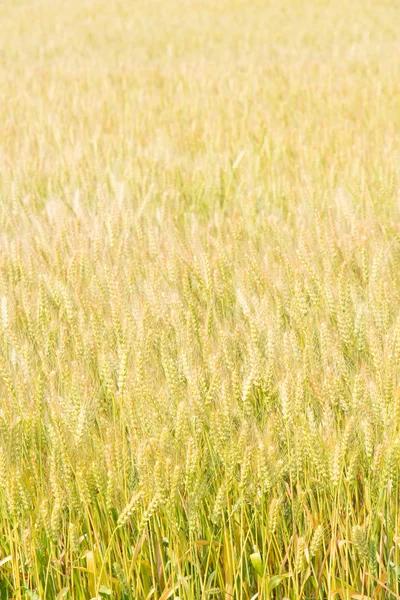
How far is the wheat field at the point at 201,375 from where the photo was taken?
44.3 inches

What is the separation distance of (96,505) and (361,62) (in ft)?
17.2

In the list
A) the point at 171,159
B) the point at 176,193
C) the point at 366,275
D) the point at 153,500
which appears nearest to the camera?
the point at 153,500

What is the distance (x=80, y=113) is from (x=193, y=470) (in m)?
3.40

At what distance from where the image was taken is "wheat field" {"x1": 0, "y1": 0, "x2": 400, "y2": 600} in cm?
112

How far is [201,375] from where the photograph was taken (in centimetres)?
129

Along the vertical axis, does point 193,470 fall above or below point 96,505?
above

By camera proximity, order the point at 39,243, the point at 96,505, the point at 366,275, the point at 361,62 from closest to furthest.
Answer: the point at 96,505 → the point at 366,275 → the point at 39,243 → the point at 361,62

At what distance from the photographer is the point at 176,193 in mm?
2709

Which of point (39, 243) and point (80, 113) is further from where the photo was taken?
point (80, 113)

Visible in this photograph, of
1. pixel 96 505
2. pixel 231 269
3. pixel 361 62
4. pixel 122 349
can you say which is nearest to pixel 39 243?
pixel 231 269

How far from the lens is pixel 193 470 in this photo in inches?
43.3

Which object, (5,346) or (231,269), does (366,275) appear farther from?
(5,346)

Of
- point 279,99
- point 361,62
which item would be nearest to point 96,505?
point 279,99

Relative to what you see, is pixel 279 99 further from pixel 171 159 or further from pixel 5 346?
pixel 5 346
